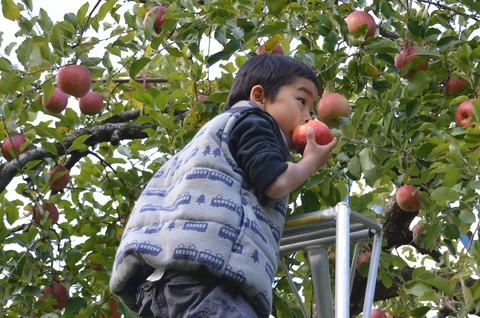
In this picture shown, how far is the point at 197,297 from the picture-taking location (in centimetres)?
137

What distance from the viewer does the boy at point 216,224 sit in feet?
4.50

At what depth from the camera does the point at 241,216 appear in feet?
4.67

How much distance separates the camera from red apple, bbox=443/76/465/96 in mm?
2524

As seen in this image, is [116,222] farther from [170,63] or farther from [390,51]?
[390,51]

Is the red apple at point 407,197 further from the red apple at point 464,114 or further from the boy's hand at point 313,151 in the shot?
the boy's hand at point 313,151

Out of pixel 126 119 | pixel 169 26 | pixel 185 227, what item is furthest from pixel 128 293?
pixel 126 119

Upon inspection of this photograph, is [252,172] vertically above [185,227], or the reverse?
[252,172]

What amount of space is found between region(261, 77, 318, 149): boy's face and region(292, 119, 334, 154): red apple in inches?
0.8

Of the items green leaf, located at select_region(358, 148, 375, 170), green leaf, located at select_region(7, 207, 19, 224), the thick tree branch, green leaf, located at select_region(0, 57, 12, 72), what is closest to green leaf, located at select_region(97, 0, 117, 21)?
green leaf, located at select_region(0, 57, 12, 72)

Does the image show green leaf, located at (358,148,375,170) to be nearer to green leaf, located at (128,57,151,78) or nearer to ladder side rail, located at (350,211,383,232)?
ladder side rail, located at (350,211,383,232)

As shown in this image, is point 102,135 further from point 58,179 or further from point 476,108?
point 476,108

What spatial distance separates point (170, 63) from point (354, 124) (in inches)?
38.9

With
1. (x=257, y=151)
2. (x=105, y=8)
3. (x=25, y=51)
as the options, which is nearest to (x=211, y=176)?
(x=257, y=151)

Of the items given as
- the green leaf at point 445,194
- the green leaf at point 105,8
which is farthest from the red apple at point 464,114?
the green leaf at point 105,8
